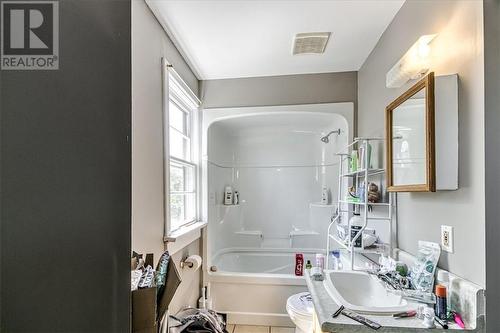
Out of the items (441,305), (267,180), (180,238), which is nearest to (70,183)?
(441,305)

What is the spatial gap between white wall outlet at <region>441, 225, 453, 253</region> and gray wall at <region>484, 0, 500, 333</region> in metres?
0.53

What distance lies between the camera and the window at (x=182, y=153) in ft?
7.75

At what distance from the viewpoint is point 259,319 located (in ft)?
8.77

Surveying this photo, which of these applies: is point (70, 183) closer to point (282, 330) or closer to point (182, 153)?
point (182, 153)

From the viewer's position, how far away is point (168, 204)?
197cm

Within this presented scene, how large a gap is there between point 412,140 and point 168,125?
1.56 metres

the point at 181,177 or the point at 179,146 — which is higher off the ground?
the point at 179,146

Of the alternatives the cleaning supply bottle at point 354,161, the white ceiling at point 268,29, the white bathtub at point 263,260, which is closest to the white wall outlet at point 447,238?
the cleaning supply bottle at point 354,161

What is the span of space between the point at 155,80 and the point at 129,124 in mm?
1390

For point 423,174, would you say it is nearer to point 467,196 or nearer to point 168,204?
point 467,196

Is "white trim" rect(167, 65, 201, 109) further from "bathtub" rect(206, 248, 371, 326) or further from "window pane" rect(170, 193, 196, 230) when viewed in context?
"bathtub" rect(206, 248, 371, 326)

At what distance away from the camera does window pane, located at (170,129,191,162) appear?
247 cm

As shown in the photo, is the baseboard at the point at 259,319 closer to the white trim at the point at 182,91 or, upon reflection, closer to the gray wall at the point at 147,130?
the gray wall at the point at 147,130

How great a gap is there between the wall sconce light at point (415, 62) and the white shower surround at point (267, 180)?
1.22 m
